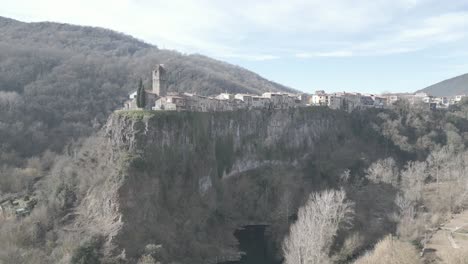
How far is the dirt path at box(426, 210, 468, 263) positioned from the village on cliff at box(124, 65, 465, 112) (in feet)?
123

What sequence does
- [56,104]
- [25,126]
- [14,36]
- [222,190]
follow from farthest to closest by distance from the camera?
[14,36], [56,104], [25,126], [222,190]

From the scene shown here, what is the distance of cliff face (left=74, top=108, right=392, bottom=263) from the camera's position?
44.9 m

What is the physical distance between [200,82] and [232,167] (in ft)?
234

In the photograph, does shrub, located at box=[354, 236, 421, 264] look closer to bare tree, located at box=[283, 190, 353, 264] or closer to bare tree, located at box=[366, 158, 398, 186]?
bare tree, located at box=[283, 190, 353, 264]

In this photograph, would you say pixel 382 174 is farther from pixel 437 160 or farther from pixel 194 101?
pixel 194 101

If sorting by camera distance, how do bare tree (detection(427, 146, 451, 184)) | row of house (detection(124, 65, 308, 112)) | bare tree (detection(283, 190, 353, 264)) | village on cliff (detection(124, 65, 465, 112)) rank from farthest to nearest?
bare tree (detection(427, 146, 451, 184)) < village on cliff (detection(124, 65, 465, 112)) < row of house (detection(124, 65, 308, 112)) < bare tree (detection(283, 190, 353, 264))

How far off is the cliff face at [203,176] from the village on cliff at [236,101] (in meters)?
5.75

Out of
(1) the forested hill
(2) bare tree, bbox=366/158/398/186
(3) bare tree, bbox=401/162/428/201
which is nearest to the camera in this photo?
(3) bare tree, bbox=401/162/428/201

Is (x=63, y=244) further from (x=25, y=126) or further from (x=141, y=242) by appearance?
(x=25, y=126)

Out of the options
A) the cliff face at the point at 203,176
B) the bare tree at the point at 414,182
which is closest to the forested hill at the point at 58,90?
the cliff face at the point at 203,176

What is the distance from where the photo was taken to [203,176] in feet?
192

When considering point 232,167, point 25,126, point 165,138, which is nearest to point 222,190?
point 232,167

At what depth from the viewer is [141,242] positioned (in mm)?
42906

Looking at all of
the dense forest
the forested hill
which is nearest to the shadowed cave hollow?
the dense forest
